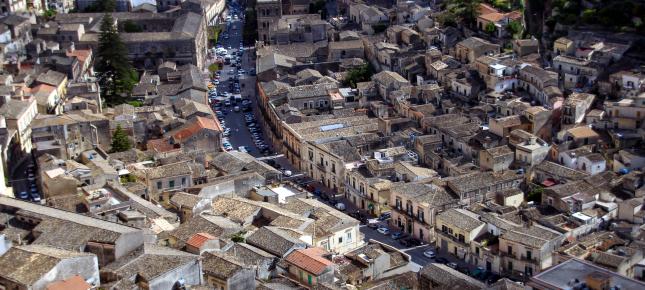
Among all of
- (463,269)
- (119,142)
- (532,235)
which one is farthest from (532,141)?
(119,142)

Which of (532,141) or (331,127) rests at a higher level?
(532,141)

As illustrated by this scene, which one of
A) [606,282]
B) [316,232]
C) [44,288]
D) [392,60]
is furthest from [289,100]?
[606,282]

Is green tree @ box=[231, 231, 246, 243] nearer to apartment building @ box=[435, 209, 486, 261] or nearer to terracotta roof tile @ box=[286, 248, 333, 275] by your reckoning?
terracotta roof tile @ box=[286, 248, 333, 275]

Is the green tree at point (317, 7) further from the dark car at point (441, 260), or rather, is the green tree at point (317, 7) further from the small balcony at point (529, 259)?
the small balcony at point (529, 259)

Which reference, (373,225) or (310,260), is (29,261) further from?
(373,225)

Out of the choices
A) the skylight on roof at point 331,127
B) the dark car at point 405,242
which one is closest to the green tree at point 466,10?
the skylight on roof at point 331,127

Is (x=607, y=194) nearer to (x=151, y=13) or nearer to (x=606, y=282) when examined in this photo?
(x=606, y=282)
